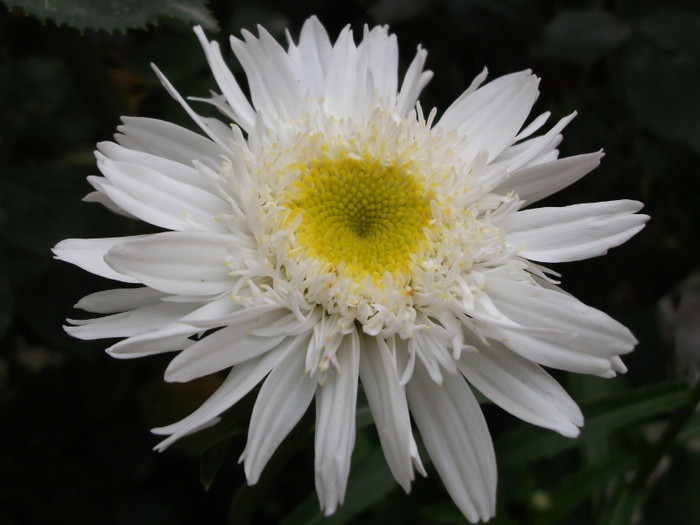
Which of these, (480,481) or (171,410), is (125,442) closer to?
(171,410)

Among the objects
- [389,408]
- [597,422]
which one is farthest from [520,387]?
[597,422]

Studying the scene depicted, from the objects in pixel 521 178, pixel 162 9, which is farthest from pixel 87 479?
pixel 521 178

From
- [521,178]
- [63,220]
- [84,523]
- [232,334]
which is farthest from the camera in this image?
[84,523]

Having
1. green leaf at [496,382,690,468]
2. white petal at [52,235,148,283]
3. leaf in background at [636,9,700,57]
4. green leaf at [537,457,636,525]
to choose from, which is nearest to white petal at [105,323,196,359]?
white petal at [52,235,148,283]

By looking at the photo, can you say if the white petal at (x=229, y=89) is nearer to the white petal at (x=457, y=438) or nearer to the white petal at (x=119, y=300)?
the white petal at (x=119, y=300)

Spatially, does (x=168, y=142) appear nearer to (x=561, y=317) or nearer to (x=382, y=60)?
(x=382, y=60)

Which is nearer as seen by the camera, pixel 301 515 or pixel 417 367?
pixel 417 367
